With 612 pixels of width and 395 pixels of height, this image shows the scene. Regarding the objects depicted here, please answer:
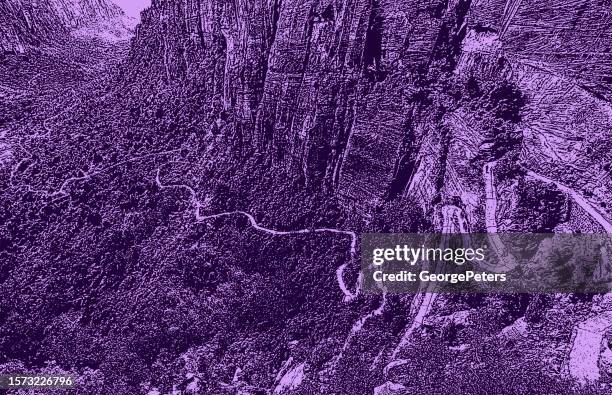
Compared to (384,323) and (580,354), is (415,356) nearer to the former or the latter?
(384,323)

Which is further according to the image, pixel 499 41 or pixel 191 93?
pixel 191 93

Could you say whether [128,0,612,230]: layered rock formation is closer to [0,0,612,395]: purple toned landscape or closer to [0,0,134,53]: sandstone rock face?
[0,0,612,395]: purple toned landscape

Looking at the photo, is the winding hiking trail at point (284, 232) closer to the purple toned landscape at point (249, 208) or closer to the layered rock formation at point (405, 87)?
the purple toned landscape at point (249, 208)

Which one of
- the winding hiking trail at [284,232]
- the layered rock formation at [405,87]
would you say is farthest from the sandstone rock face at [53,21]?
the winding hiking trail at [284,232]

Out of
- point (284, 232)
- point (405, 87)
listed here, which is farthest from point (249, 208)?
point (405, 87)

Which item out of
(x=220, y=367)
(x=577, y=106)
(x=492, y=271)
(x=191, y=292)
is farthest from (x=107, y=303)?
(x=577, y=106)
